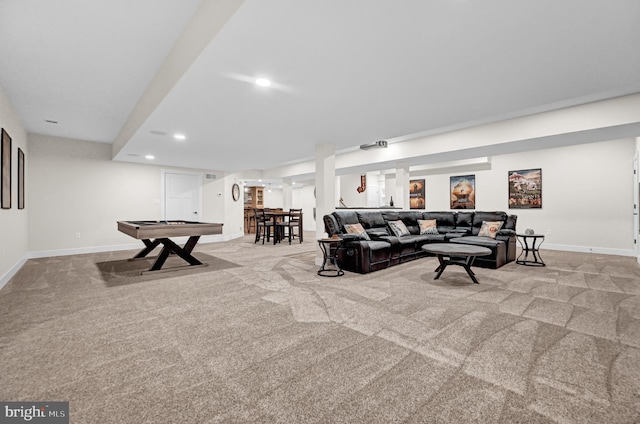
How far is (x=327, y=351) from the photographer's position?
1975 millimetres

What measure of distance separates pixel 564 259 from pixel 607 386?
5.13 meters

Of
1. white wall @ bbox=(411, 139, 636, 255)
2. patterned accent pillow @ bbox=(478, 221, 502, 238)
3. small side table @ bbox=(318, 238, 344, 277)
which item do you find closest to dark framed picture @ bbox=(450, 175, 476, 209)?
white wall @ bbox=(411, 139, 636, 255)

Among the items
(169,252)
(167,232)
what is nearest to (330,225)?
(167,232)

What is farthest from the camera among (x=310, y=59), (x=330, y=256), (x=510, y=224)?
(x=510, y=224)

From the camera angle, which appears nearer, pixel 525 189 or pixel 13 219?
pixel 13 219

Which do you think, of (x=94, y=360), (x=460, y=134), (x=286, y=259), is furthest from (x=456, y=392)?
(x=460, y=134)

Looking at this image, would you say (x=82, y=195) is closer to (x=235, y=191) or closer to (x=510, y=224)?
(x=235, y=191)

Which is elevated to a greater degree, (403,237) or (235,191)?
(235,191)

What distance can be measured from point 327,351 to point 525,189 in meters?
7.80

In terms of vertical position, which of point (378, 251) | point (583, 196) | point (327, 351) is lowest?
point (327, 351)

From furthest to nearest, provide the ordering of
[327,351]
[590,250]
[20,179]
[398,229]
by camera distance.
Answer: [590,250] < [398,229] < [20,179] < [327,351]

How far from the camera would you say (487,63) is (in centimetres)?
253

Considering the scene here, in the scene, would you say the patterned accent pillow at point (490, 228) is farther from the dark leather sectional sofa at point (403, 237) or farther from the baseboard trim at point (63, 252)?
the baseboard trim at point (63, 252)

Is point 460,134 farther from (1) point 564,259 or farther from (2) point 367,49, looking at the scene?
(2) point 367,49
